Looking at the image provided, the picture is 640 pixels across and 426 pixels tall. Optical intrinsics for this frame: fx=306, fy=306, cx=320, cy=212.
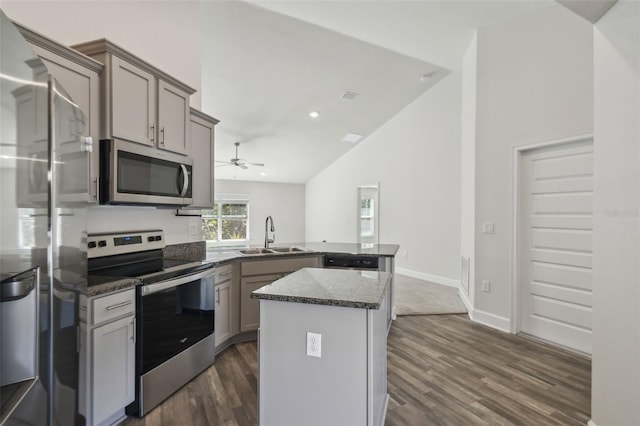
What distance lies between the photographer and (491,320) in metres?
3.47

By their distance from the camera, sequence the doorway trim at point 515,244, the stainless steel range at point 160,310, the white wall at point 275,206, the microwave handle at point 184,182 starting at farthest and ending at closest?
the white wall at point 275,206 → the doorway trim at point 515,244 → the microwave handle at point 184,182 → the stainless steel range at point 160,310

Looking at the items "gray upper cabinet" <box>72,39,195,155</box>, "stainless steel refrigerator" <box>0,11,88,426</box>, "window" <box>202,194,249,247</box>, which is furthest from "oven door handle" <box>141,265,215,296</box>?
"window" <box>202,194,249,247</box>

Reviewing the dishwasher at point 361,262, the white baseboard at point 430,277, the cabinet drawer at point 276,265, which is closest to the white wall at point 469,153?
the white baseboard at point 430,277

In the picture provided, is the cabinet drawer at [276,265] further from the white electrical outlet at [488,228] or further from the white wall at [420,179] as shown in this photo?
the white wall at [420,179]

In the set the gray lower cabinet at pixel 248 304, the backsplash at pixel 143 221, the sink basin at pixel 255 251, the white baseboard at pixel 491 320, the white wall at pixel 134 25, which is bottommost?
the white baseboard at pixel 491 320

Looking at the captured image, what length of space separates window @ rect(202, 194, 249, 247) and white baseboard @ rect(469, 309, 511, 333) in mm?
6783

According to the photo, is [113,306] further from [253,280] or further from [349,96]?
[349,96]

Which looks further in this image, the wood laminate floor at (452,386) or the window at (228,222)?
the window at (228,222)

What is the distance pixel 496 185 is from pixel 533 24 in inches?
66.4

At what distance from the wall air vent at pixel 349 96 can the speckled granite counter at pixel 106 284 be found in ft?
13.6

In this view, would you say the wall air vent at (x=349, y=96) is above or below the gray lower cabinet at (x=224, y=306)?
above

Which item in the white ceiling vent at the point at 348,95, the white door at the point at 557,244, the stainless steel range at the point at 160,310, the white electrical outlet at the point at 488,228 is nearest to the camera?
the stainless steel range at the point at 160,310

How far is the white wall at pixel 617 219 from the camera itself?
4.96 feet

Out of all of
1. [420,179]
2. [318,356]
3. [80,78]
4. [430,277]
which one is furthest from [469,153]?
[80,78]
